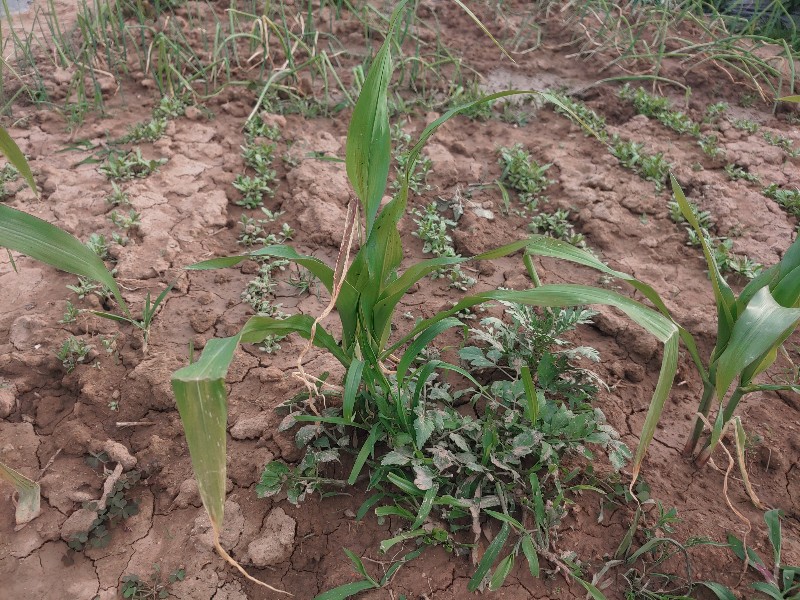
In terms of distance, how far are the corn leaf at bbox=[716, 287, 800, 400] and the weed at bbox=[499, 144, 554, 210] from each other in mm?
1278

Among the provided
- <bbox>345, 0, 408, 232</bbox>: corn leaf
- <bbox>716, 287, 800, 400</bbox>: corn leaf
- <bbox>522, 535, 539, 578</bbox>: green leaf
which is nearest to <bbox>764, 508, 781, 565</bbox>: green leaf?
<bbox>716, 287, 800, 400</bbox>: corn leaf

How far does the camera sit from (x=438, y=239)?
2193mm

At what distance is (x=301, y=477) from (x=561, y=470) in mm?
617

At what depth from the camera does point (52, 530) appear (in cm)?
142

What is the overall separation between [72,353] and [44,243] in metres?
0.59

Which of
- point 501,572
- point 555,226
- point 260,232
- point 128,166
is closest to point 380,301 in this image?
point 501,572

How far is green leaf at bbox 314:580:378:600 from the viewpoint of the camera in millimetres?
1291

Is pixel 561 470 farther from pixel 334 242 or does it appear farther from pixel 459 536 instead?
pixel 334 242

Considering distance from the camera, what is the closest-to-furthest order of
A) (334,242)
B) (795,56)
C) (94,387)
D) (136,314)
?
(94,387) < (136,314) < (334,242) < (795,56)

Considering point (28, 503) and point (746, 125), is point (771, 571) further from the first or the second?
point (746, 125)

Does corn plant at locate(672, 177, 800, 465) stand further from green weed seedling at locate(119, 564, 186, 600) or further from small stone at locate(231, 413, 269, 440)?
green weed seedling at locate(119, 564, 186, 600)

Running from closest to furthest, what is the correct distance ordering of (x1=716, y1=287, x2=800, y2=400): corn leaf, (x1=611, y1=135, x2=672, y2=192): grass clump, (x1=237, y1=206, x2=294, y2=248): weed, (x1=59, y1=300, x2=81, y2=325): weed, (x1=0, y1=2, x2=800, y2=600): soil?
(x1=716, y1=287, x2=800, y2=400): corn leaf, (x1=0, y1=2, x2=800, y2=600): soil, (x1=59, y1=300, x2=81, y2=325): weed, (x1=237, y1=206, x2=294, y2=248): weed, (x1=611, y1=135, x2=672, y2=192): grass clump

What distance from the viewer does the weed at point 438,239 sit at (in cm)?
205

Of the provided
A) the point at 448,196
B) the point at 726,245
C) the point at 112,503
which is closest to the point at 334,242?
the point at 448,196
